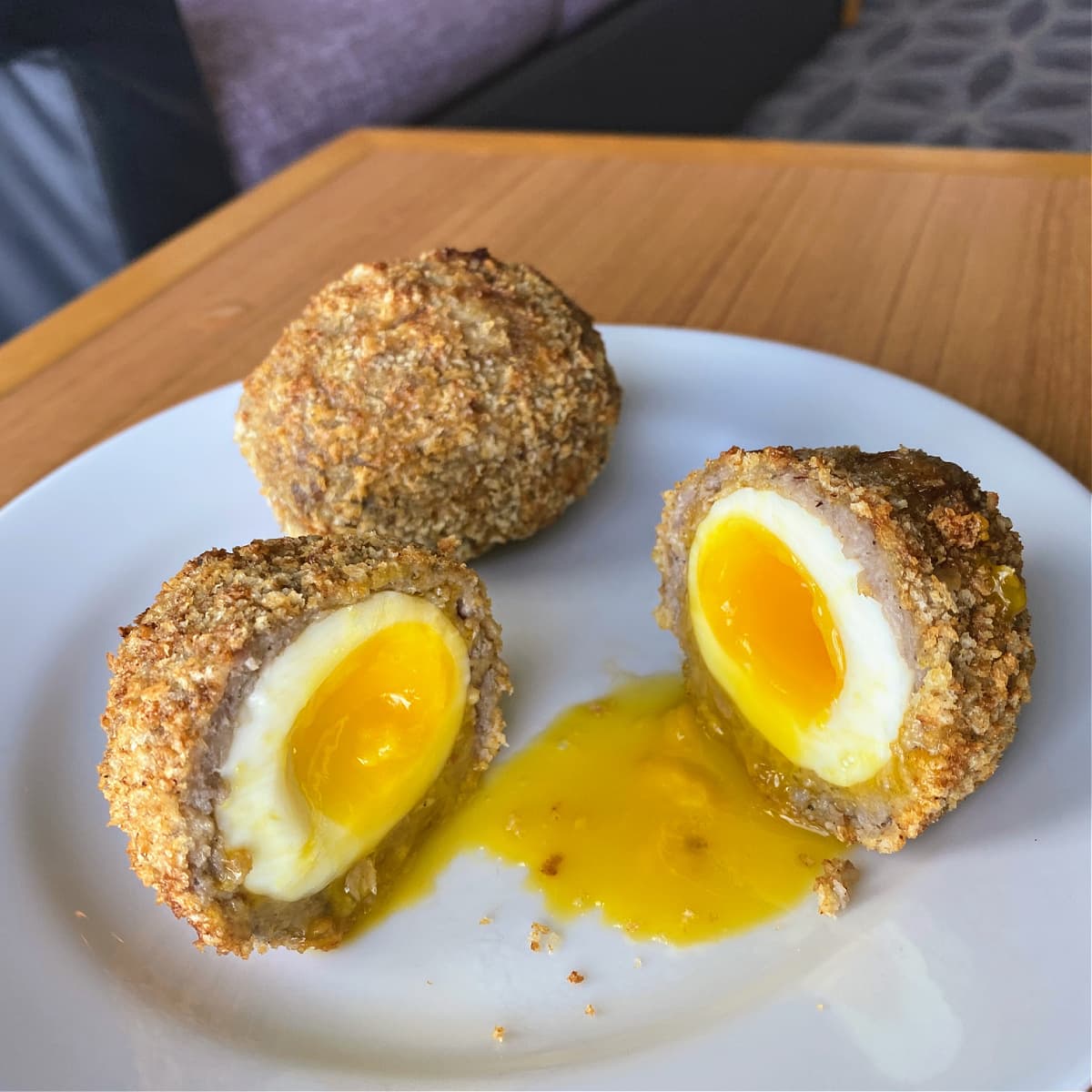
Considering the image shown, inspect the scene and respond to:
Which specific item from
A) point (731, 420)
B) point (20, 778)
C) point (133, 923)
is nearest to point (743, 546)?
point (731, 420)

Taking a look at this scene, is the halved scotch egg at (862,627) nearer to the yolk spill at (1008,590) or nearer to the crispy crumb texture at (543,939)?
the yolk spill at (1008,590)

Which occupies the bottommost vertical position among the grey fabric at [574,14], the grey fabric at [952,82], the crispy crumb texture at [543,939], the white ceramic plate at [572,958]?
the grey fabric at [952,82]

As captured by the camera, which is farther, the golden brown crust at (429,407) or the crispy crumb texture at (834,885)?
the golden brown crust at (429,407)

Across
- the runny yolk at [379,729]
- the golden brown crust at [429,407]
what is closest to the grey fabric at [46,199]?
the golden brown crust at [429,407]

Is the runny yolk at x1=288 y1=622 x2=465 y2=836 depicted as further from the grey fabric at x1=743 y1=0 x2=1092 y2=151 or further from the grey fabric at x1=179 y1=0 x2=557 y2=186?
the grey fabric at x1=743 y1=0 x2=1092 y2=151

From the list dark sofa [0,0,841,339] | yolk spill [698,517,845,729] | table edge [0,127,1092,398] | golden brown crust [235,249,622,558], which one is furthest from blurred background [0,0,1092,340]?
yolk spill [698,517,845,729]

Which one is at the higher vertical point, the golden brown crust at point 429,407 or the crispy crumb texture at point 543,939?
the golden brown crust at point 429,407
